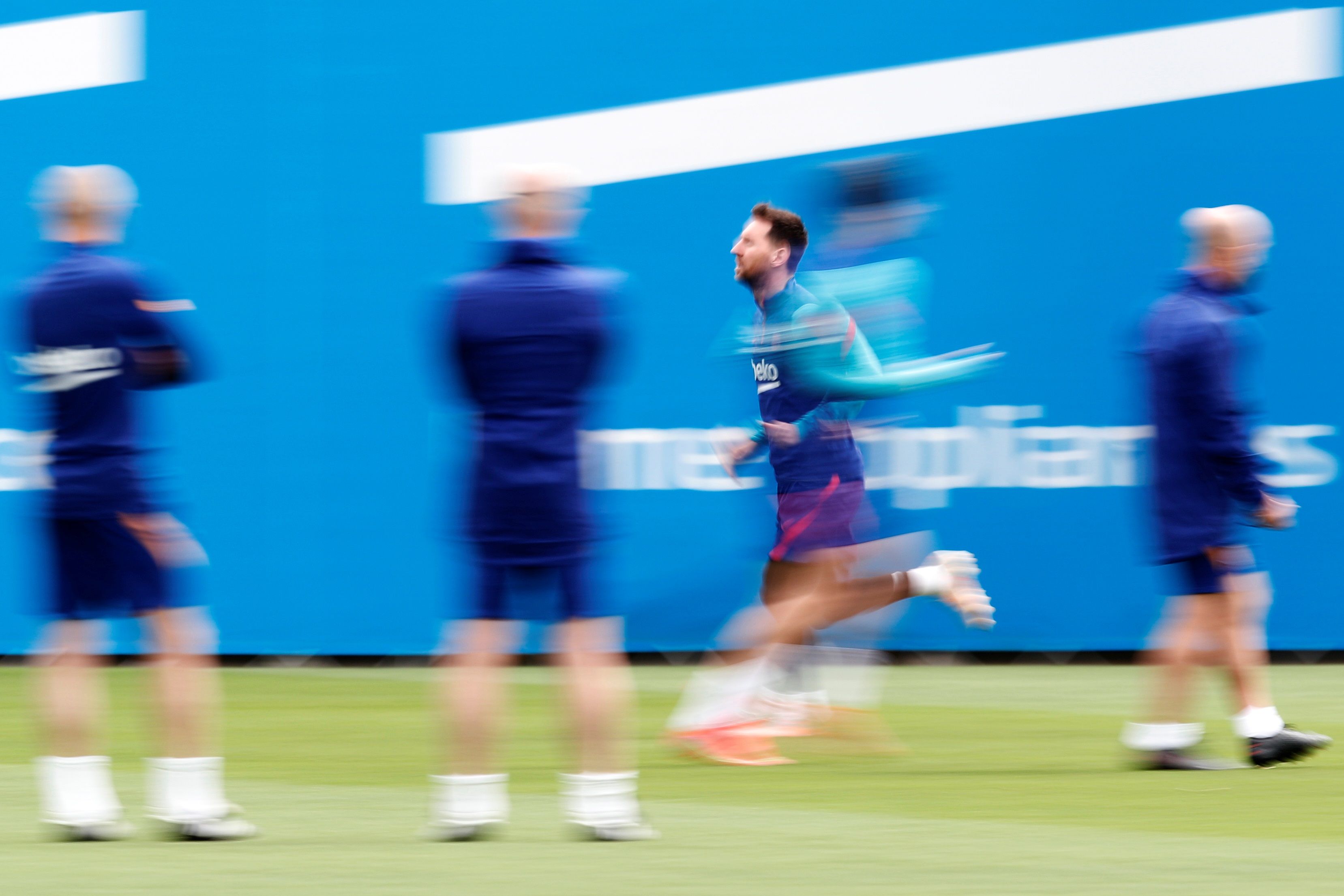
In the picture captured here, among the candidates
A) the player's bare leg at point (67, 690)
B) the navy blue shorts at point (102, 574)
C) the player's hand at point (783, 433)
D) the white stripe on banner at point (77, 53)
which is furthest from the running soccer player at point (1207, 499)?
the white stripe on banner at point (77, 53)

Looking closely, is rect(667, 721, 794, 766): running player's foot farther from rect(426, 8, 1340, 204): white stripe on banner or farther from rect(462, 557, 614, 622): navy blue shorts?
rect(426, 8, 1340, 204): white stripe on banner

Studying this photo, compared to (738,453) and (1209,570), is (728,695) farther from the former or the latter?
(1209,570)

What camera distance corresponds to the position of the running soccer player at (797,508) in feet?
19.4

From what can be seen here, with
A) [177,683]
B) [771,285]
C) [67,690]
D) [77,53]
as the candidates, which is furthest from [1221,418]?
[77,53]

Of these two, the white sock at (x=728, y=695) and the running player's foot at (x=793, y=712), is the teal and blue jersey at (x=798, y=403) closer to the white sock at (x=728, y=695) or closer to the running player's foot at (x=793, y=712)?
the white sock at (x=728, y=695)

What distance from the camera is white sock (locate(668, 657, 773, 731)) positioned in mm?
5926

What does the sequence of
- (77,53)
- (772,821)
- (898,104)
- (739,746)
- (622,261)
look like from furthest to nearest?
(77,53) → (622,261) → (898,104) → (739,746) → (772,821)

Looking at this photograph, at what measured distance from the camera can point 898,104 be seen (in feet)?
30.0

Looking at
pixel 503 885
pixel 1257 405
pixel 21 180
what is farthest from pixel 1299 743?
pixel 21 180

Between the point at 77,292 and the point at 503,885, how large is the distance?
1622 mm

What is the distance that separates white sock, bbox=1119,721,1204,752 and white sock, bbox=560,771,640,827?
195cm

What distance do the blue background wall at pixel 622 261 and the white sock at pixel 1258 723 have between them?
3.43 metres

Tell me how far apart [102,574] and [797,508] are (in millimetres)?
2359

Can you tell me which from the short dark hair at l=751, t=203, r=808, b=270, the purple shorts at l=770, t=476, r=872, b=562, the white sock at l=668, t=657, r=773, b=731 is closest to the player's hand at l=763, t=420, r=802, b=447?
the purple shorts at l=770, t=476, r=872, b=562
